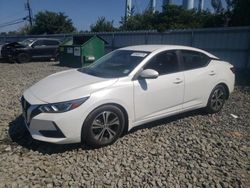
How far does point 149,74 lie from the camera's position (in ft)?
14.2

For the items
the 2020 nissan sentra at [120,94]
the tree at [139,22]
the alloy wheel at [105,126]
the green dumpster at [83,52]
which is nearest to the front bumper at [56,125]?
the 2020 nissan sentra at [120,94]

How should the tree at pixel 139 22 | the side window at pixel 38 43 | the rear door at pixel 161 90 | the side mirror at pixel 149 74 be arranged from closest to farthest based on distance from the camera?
the side mirror at pixel 149 74 < the rear door at pixel 161 90 < the side window at pixel 38 43 < the tree at pixel 139 22

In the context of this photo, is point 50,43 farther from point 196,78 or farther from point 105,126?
point 105,126

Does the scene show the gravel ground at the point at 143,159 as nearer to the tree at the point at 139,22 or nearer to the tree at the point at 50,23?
the tree at the point at 139,22

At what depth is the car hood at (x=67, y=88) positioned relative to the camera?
3930 millimetres

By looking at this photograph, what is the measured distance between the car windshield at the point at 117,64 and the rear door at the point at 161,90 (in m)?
0.23

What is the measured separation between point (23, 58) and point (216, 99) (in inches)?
553

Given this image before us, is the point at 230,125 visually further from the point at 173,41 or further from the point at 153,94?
the point at 173,41

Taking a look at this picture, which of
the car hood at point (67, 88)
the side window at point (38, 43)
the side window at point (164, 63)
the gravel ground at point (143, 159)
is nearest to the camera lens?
the gravel ground at point (143, 159)

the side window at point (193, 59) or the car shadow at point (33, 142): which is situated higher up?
the side window at point (193, 59)

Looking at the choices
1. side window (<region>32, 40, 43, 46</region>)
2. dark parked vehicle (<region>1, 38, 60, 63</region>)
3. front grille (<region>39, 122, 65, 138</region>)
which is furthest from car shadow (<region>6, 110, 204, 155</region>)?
side window (<region>32, 40, 43, 46</region>)

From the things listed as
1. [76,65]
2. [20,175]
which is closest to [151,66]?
[20,175]

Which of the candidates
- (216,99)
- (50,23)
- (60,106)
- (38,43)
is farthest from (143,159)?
(50,23)

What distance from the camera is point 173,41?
47.3 feet
